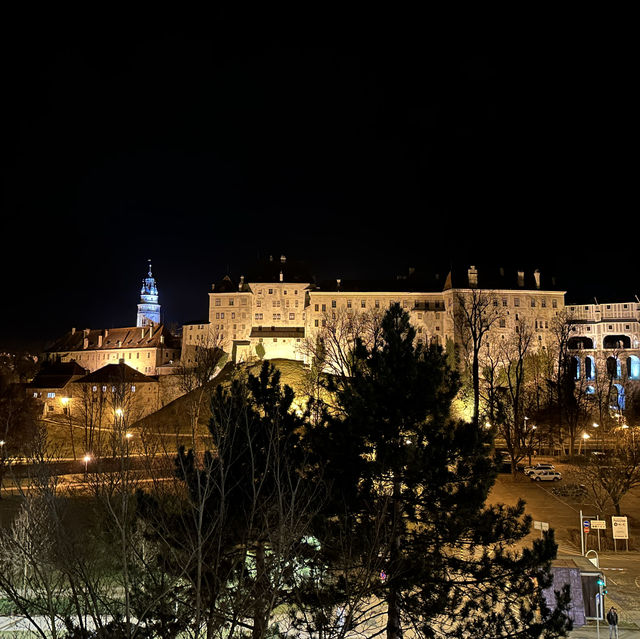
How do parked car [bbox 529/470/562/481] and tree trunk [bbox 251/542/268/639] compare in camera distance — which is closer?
tree trunk [bbox 251/542/268/639]

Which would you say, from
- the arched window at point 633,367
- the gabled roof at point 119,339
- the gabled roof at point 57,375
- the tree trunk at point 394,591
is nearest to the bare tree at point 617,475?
the tree trunk at point 394,591

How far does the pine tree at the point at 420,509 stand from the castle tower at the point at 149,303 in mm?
185928

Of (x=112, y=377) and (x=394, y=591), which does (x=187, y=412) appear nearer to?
(x=112, y=377)

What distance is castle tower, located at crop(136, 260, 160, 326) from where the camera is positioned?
193250 mm

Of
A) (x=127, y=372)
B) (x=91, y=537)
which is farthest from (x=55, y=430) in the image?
(x=91, y=537)

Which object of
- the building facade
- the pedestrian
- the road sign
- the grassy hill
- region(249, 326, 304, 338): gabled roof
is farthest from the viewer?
region(249, 326, 304, 338): gabled roof

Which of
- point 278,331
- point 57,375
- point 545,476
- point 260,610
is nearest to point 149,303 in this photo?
point 57,375

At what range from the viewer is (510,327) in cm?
8944

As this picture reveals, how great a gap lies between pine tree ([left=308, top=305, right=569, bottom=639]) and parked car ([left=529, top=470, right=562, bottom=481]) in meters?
31.6

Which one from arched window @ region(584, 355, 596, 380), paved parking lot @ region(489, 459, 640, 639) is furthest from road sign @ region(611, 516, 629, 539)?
arched window @ region(584, 355, 596, 380)

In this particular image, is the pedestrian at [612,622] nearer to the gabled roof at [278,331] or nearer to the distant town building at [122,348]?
the gabled roof at [278,331]

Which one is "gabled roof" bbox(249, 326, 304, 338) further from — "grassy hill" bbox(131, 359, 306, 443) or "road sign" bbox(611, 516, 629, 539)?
"road sign" bbox(611, 516, 629, 539)

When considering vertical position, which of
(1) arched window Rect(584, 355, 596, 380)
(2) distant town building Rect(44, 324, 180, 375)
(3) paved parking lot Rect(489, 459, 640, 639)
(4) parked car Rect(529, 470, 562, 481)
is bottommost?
(3) paved parking lot Rect(489, 459, 640, 639)

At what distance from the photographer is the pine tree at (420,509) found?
12695mm
